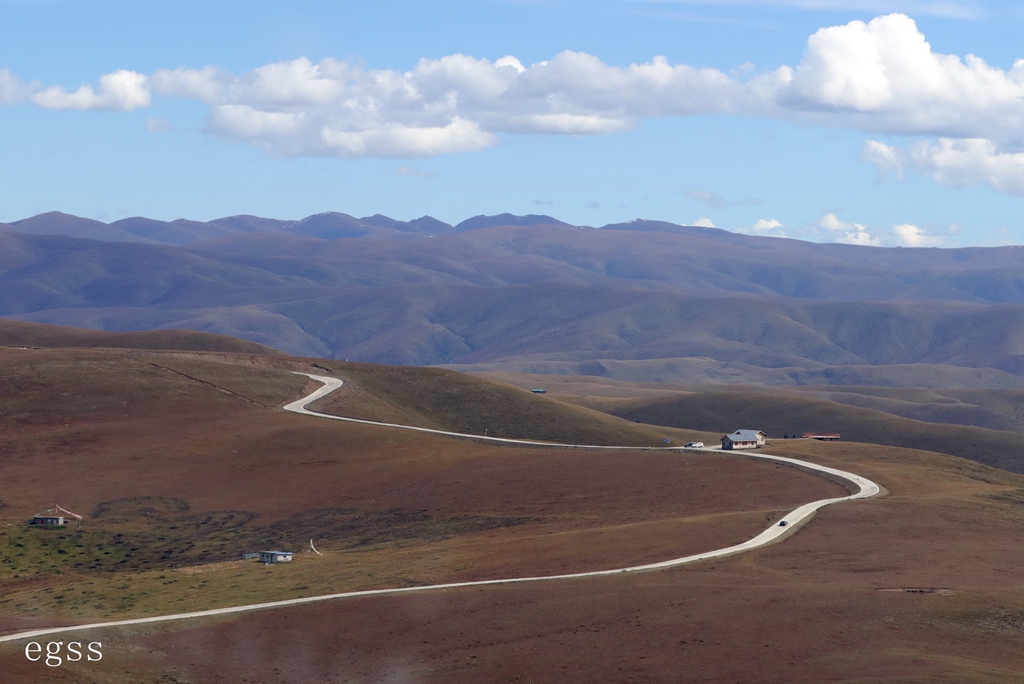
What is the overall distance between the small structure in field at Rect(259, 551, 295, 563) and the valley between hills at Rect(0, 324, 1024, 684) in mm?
2221

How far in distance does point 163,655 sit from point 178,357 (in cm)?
11087

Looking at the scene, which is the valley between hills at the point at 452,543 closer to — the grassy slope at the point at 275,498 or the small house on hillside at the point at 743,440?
the grassy slope at the point at 275,498

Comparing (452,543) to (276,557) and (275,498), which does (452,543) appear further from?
(275,498)

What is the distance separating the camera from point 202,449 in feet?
397

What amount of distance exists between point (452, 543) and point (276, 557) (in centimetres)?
1202

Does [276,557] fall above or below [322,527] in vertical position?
above

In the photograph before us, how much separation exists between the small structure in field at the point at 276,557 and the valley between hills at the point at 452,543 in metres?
2.22

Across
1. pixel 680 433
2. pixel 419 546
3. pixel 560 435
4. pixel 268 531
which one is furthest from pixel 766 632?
pixel 680 433

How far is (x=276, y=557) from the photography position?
8612 centimetres

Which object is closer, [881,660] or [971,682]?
[971,682]

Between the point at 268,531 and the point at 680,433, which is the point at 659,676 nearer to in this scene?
the point at 268,531

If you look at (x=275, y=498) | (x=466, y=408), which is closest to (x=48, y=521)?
(x=275, y=498)

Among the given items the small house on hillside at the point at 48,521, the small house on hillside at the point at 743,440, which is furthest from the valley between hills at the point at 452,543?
the small house on hillside at the point at 743,440

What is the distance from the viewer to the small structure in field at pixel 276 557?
85938 millimetres
